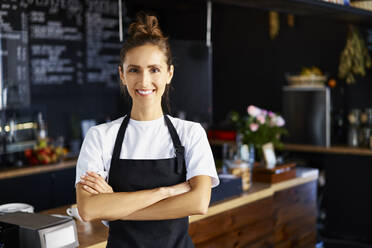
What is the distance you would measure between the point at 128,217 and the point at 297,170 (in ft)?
7.97

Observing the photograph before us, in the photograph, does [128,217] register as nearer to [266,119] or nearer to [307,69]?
[266,119]

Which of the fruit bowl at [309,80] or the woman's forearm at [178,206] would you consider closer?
the woman's forearm at [178,206]

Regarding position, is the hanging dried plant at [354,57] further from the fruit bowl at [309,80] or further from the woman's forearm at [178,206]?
the woman's forearm at [178,206]

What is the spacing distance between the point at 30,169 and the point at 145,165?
290 cm

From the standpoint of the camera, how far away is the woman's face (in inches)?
75.7

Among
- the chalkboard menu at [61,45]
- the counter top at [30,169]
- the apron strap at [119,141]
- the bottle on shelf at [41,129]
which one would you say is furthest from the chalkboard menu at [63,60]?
the apron strap at [119,141]

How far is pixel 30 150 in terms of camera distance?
480cm

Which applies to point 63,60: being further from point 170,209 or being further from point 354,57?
point 170,209

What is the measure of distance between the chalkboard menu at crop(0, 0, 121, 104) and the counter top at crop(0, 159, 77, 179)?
0.72 meters

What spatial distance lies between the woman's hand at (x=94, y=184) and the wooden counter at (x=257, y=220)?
50cm

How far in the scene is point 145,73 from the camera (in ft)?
6.30

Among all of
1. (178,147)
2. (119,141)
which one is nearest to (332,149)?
(178,147)

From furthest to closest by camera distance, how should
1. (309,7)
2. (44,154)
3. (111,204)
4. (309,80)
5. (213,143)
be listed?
1. (213,143)
2. (309,80)
3. (44,154)
4. (309,7)
5. (111,204)

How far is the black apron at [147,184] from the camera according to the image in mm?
1974
